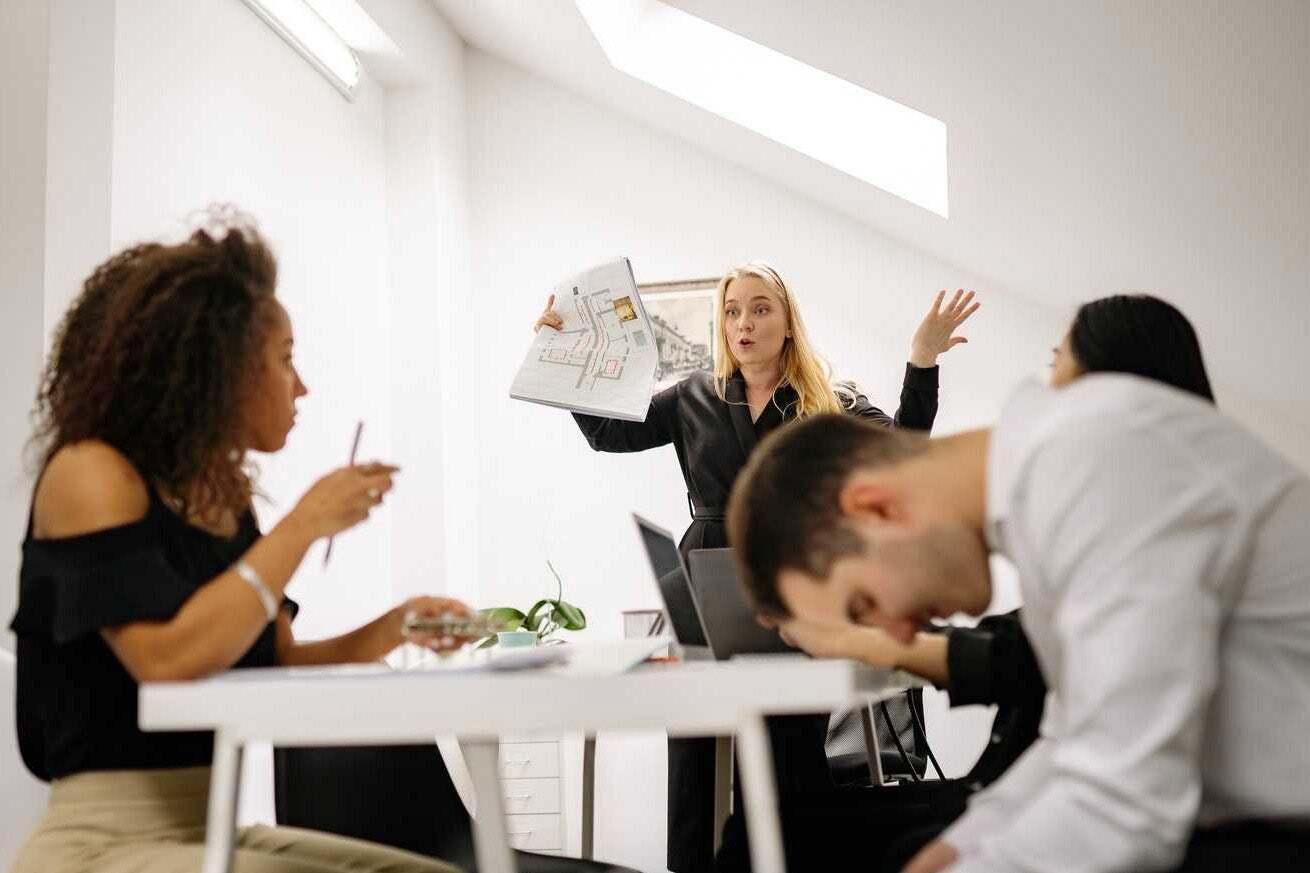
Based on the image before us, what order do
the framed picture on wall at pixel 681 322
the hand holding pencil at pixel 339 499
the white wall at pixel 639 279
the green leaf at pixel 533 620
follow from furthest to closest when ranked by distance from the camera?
the framed picture on wall at pixel 681 322 < the white wall at pixel 639 279 < the green leaf at pixel 533 620 < the hand holding pencil at pixel 339 499

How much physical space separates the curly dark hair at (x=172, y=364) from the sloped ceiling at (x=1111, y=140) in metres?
1.69

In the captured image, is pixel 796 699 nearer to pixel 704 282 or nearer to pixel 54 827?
pixel 54 827

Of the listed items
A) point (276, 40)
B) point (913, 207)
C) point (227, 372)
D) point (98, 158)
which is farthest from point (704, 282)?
point (227, 372)

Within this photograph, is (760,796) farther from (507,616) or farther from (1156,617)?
(507,616)

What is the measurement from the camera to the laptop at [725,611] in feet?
5.48

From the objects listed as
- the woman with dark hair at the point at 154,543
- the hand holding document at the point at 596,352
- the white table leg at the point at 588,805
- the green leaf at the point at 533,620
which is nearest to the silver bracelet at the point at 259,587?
the woman with dark hair at the point at 154,543

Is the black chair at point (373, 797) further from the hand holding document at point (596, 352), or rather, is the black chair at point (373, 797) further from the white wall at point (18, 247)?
the hand holding document at point (596, 352)

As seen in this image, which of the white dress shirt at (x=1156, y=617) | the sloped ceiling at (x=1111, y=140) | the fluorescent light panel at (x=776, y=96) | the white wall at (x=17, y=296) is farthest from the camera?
the fluorescent light panel at (x=776, y=96)

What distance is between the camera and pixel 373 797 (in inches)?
70.7

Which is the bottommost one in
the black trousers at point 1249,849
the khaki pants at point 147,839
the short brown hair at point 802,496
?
the khaki pants at point 147,839

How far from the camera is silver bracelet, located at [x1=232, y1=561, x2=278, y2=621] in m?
1.20

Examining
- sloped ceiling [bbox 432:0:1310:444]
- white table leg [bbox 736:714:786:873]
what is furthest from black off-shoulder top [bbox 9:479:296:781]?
sloped ceiling [bbox 432:0:1310:444]

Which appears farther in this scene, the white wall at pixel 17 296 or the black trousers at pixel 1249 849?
the white wall at pixel 17 296

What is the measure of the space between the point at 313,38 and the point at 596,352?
2.06 metres
